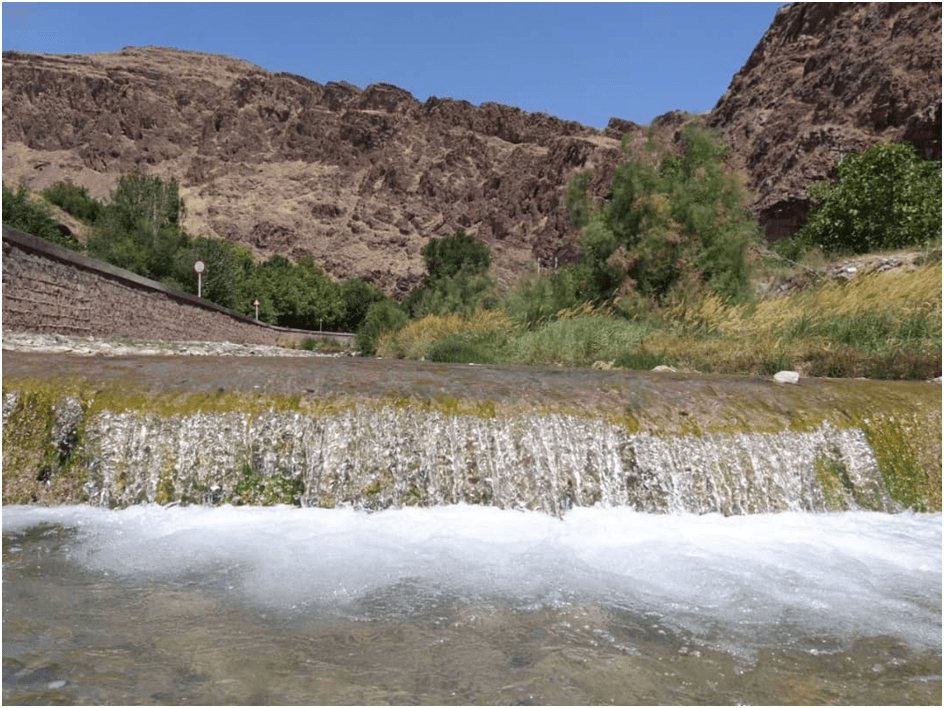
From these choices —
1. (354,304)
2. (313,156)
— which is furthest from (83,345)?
(313,156)

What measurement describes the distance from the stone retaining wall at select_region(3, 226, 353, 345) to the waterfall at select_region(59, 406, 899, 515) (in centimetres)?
593

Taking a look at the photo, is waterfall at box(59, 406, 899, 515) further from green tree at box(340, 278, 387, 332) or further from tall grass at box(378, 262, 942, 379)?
green tree at box(340, 278, 387, 332)

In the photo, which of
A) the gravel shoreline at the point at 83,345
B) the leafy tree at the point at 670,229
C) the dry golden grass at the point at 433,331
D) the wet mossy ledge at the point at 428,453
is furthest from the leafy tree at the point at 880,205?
the gravel shoreline at the point at 83,345

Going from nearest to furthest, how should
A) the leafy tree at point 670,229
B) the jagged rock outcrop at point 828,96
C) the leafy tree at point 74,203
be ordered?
the leafy tree at point 670,229 → the jagged rock outcrop at point 828,96 → the leafy tree at point 74,203

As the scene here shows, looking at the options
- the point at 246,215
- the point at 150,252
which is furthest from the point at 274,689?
the point at 246,215

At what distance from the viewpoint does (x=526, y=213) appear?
276ft

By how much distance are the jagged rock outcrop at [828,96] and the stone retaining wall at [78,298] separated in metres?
28.7

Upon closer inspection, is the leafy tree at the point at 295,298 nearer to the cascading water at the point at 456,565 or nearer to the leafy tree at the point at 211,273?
the leafy tree at the point at 211,273

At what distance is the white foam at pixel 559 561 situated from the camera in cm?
276

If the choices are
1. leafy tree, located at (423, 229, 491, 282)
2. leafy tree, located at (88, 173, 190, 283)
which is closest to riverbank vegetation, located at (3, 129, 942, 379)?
leafy tree, located at (88, 173, 190, 283)

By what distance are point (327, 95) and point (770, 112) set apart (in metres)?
76.7

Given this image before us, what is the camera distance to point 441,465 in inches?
172

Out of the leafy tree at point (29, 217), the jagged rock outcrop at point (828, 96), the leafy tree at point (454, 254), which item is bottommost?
the leafy tree at point (29, 217)

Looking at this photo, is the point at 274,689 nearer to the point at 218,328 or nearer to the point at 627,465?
the point at 627,465
